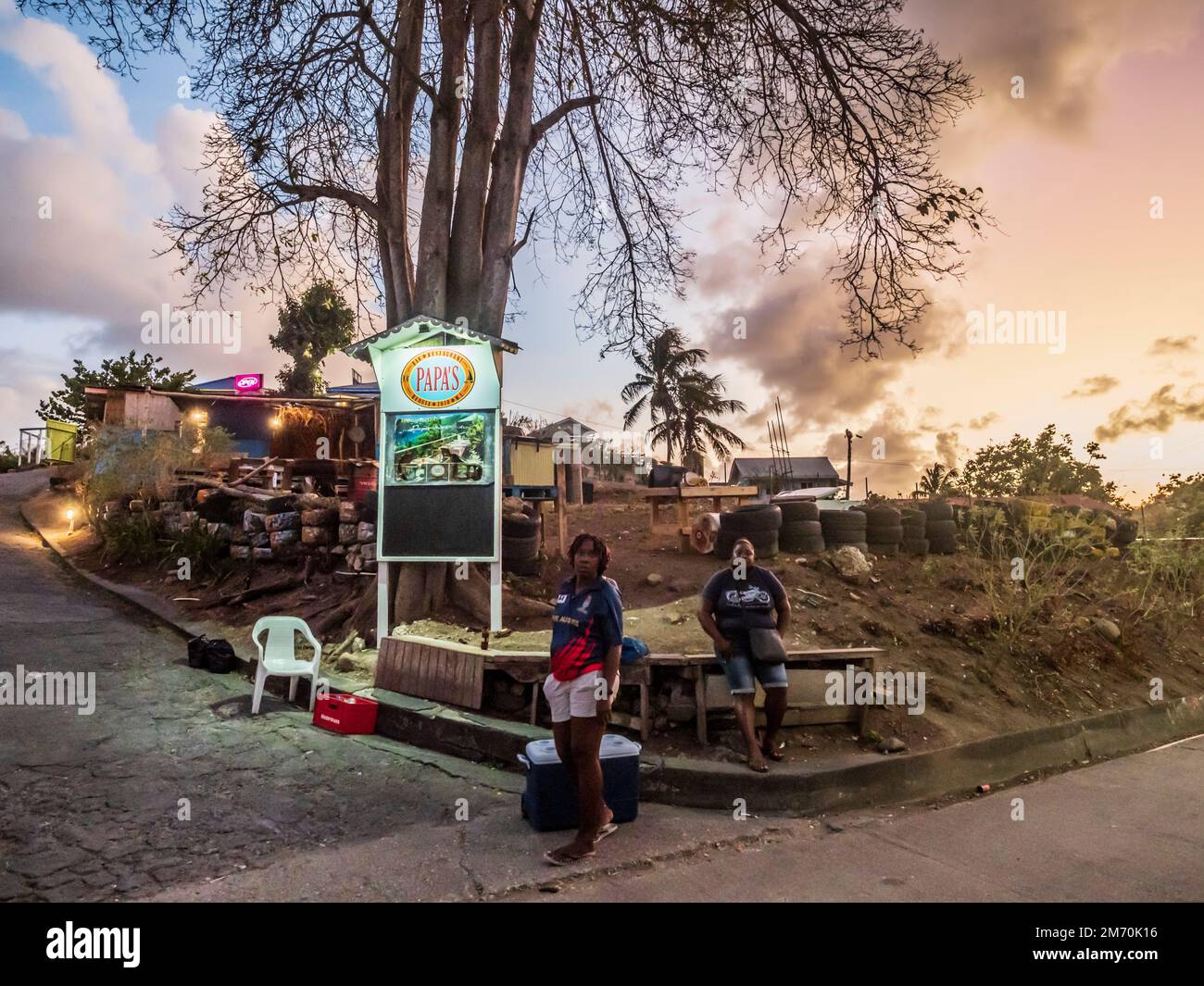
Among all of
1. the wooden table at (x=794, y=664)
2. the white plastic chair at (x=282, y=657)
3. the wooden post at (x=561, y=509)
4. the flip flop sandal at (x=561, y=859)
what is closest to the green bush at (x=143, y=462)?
the wooden post at (x=561, y=509)

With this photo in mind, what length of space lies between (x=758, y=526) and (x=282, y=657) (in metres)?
6.35

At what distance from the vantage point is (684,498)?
41.7 ft

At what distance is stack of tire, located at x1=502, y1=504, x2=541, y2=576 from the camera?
10.2 meters

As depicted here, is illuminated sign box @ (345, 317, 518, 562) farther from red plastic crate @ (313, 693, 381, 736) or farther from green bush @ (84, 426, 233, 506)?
green bush @ (84, 426, 233, 506)

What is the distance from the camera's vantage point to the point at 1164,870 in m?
4.20

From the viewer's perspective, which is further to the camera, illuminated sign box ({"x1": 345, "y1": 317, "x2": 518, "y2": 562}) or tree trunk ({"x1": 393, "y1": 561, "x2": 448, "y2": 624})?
→ tree trunk ({"x1": 393, "y1": 561, "x2": 448, "y2": 624})

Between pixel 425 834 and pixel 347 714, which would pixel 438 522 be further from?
pixel 425 834

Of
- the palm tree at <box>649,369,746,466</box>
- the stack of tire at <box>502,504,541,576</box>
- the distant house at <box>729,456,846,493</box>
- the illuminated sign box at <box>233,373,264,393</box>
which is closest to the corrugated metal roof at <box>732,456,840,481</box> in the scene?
the distant house at <box>729,456,846,493</box>

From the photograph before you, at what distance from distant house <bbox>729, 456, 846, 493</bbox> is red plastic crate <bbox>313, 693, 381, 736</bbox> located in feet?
161

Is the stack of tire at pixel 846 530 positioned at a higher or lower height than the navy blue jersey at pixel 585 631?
higher

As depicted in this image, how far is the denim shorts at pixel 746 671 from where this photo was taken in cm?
564

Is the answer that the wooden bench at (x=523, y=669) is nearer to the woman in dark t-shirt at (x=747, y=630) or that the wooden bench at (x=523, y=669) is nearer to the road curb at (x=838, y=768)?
the road curb at (x=838, y=768)

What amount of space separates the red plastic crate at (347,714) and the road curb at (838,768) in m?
0.12
